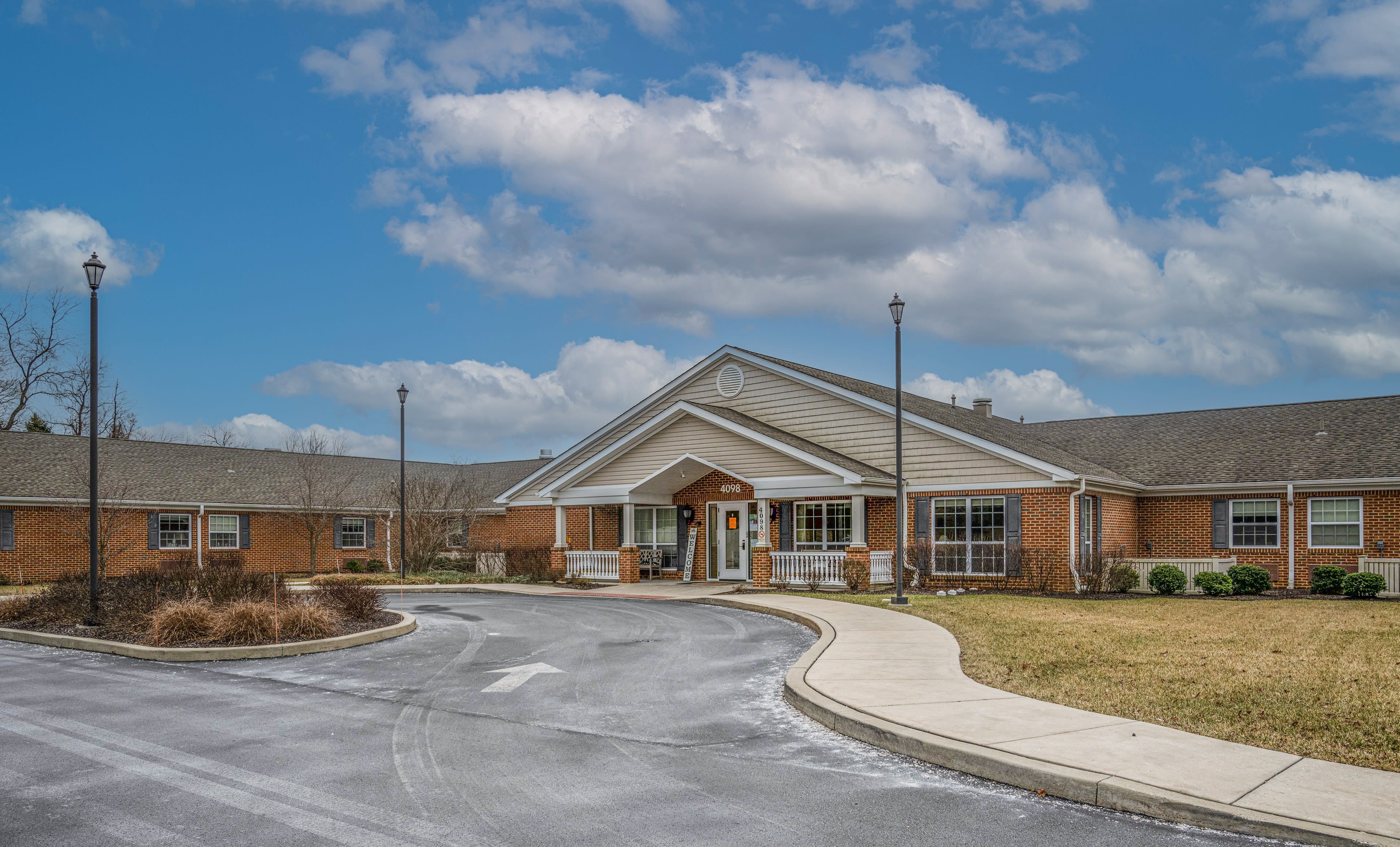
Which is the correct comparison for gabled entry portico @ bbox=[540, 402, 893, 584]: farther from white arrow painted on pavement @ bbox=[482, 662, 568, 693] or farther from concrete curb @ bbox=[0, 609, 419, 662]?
white arrow painted on pavement @ bbox=[482, 662, 568, 693]

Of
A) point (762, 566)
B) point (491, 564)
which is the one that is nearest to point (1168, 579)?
point (762, 566)

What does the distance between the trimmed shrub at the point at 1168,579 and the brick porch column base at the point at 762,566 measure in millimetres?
8880

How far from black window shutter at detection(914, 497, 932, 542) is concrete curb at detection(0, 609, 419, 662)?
13.4m

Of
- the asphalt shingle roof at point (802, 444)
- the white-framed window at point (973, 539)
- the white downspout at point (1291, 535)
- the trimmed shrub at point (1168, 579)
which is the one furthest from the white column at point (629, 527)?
the white downspout at point (1291, 535)

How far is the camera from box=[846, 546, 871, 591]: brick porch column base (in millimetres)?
22844

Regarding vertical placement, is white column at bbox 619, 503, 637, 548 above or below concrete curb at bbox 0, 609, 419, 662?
above

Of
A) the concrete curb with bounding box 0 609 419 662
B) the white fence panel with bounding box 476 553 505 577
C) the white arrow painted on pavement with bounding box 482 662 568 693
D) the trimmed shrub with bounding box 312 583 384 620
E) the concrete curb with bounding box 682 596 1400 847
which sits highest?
the concrete curb with bounding box 682 596 1400 847

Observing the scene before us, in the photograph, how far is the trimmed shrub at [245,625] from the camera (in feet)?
44.9

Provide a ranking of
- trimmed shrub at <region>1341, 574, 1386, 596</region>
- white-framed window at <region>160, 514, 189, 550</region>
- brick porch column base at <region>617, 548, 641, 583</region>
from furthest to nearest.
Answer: white-framed window at <region>160, 514, 189, 550</region>, brick porch column base at <region>617, 548, 641, 583</region>, trimmed shrub at <region>1341, 574, 1386, 596</region>

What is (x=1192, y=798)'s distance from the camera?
230 inches

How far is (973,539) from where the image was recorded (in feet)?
79.1

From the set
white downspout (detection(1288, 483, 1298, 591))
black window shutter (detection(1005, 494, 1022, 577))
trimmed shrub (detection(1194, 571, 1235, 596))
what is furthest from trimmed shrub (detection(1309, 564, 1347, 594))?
black window shutter (detection(1005, 494, 1022, 577))

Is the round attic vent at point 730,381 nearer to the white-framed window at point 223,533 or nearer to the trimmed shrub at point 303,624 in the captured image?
the trimmed shrub at point 303,624

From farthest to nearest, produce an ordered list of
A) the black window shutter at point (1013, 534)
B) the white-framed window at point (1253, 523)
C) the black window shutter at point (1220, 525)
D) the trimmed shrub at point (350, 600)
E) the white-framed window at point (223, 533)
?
the white-framed window at point (223, 533), the black window shutter at point (1220, 525), the white-framed window at point (1253, 523), the black window shutter at point (1013, 534), the trimmed shrub at point (350, 600)
